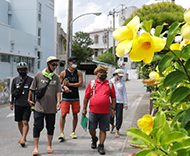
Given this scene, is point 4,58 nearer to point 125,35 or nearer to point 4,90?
point 4,90

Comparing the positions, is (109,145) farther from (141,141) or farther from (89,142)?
(141,141)

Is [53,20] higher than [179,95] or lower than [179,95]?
higher

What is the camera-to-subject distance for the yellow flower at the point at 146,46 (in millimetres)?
824

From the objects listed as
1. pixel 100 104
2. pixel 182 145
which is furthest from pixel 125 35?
pixel 100 104

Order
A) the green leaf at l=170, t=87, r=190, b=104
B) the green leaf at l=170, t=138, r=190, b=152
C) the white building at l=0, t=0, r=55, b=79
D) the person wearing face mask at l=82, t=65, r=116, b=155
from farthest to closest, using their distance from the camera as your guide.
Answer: the white building at l=0, t=0, r=55, b=79 → the person wearing face mask at l=82, t=65, r=116, b=155 → the green leaf at l=170, t=87, r=190, b=104 → the green leaf at l=170, t=138, r=190, b=152

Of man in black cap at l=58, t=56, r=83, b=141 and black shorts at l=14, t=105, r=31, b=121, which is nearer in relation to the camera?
black shorts at l=14, t=105, r=31, b=121

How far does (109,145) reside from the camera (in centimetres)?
510

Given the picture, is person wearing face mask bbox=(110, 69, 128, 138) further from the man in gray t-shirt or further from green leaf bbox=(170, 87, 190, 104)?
green leaf bbox=(170, 87, 190, 104)

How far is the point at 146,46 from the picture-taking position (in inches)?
34.0

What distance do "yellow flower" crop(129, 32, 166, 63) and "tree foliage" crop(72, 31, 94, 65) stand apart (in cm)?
2580

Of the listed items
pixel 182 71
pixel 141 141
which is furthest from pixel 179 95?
pixel 141 141

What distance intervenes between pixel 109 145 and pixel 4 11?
21.4m

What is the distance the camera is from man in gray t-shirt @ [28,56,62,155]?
4418mm

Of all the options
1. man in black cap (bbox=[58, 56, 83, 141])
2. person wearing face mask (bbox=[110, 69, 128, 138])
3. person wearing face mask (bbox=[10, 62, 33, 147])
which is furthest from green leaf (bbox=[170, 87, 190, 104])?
person wearing face mask (bbox=[110, 69, 128, 138])
